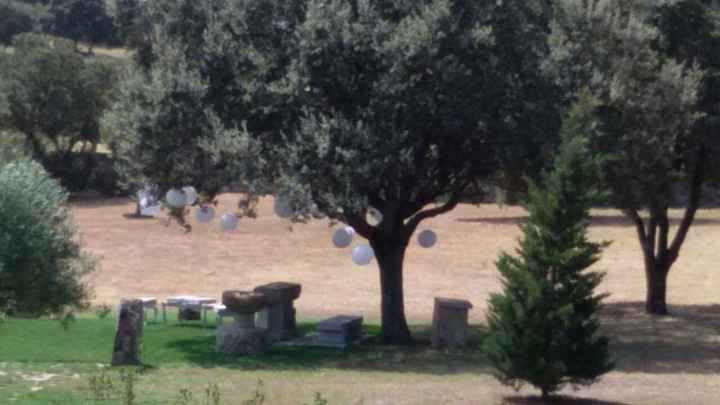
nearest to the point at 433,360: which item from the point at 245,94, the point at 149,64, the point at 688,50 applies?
the point at 245,94

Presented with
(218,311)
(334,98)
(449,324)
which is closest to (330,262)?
(218,311)

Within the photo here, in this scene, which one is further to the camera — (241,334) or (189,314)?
(189,314)

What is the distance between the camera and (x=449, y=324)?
20.8 meters

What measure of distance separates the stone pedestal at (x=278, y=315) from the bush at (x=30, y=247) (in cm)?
315

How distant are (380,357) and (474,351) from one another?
1.72 m

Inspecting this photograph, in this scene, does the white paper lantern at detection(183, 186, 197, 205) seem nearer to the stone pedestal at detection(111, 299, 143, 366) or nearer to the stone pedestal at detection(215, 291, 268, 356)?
the stone pedestal at detection(215, 291, 268, 356)

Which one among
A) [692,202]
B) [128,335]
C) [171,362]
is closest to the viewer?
[128,335]

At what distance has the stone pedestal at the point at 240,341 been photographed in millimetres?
19000

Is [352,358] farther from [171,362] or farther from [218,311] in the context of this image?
[218,311]

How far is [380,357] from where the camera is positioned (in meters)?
19.4

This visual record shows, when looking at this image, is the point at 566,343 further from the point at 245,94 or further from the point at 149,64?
the point at 149,64

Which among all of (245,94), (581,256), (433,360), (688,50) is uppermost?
(688,50)

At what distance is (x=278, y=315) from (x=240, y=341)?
6.93 feet

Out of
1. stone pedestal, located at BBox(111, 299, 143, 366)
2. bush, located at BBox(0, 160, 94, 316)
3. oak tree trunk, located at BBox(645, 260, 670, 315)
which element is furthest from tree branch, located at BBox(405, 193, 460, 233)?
oak tree trunk, located at BBox(645, 260, 670, 315)
